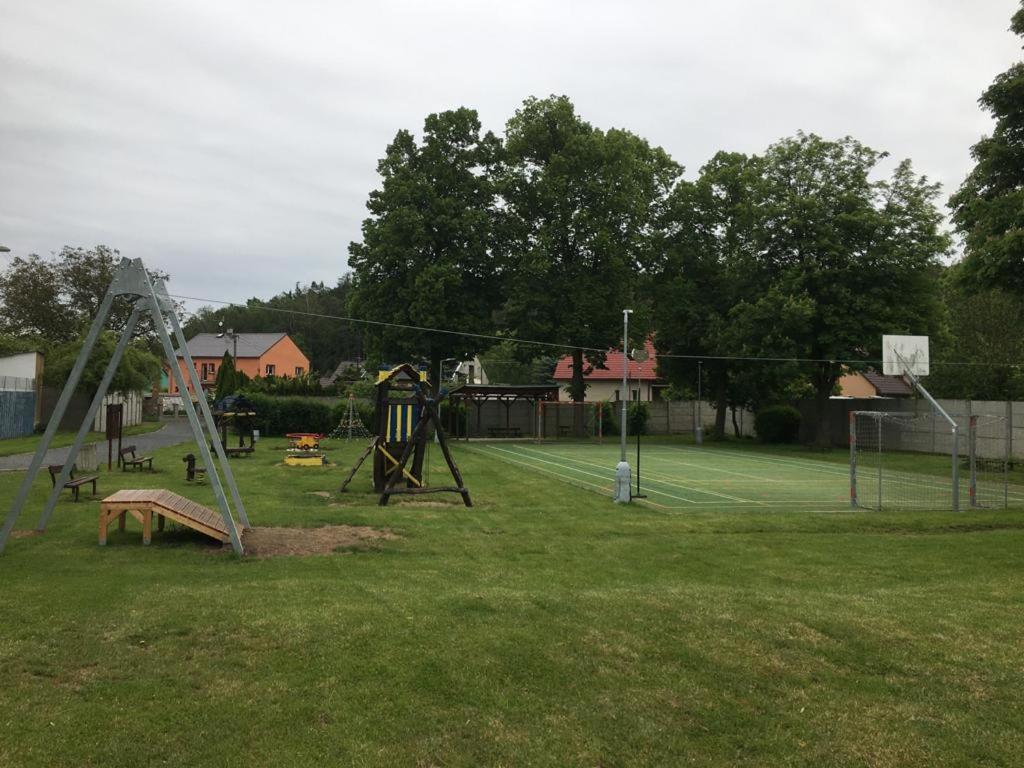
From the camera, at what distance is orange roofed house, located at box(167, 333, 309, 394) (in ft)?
254

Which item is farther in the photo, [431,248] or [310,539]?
[431,248]

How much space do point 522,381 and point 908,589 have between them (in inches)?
2814

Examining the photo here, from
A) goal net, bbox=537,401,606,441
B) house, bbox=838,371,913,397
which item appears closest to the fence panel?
goal net, bbox=537,401,606,441

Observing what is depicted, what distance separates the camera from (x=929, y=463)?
28516mm

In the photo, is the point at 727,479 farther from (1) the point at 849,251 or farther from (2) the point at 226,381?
(2) the point at 226,381

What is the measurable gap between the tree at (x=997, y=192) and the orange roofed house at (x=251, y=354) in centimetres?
6574

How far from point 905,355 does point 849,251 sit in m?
13.4

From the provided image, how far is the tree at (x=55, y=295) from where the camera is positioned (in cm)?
5266

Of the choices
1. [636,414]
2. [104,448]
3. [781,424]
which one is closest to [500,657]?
[104,448]

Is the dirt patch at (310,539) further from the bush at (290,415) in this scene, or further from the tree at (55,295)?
the tree at (55,295)

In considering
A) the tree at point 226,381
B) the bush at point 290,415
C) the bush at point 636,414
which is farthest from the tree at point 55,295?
the bush at point 636,414

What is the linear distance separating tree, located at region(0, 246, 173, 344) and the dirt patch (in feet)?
152

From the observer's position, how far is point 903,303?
34375 millimetres

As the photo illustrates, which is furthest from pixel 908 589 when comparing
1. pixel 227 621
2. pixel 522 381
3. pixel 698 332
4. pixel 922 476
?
pixel 522 381
